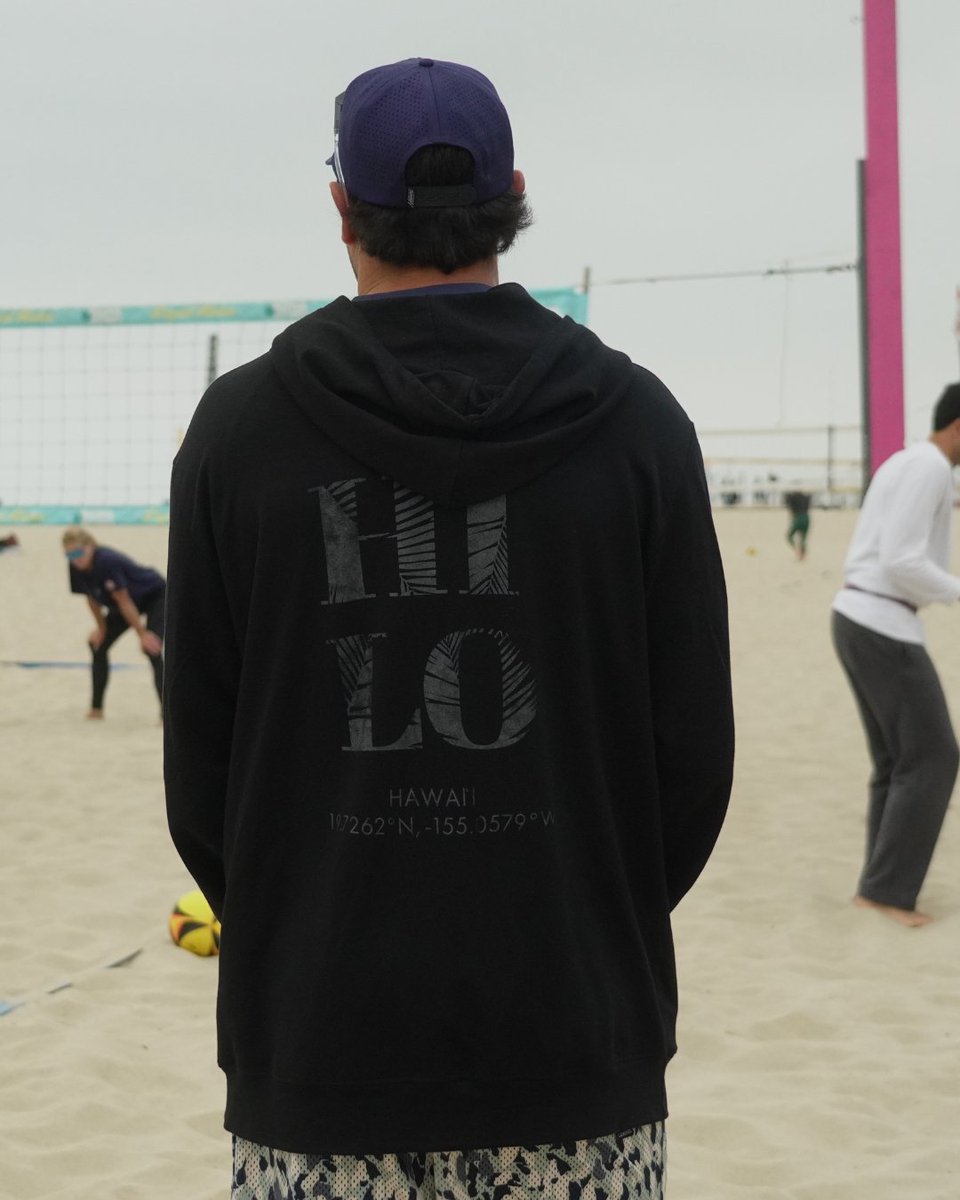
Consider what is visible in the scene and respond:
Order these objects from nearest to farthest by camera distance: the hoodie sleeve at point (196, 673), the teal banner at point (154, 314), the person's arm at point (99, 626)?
the hoodie sleeve at point (196, 673) < the person's arm at point (99, 626) < the teal banner at point (154, 314)

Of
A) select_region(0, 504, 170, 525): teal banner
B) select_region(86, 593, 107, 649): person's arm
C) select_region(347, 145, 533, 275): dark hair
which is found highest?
select_region(0, 504, 170, 525): teal banner

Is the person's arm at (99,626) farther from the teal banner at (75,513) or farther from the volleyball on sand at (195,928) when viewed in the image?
the volleyball on sand at (195,928)

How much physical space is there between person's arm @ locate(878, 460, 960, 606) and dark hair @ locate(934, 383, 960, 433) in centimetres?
25

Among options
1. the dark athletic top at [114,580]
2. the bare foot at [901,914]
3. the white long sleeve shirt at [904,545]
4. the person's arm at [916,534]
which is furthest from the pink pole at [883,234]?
the dark athletic top at [114,580]

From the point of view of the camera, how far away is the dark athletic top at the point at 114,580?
8.65 meters

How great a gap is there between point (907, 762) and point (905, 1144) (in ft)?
5.27

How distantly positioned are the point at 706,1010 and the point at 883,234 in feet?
9.91

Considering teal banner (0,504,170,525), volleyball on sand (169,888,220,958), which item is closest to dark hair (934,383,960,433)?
volleyball on sand (169,888,220,958)

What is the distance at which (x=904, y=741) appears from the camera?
4.43 metres

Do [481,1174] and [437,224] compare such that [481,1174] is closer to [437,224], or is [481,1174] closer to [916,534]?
[437,224]

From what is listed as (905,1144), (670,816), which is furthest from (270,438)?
(905,1144)

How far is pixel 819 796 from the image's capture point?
682cm

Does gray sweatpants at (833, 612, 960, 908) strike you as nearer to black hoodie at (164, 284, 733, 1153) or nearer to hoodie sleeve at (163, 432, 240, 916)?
black hoodie at (164, 284, 733, 1153)

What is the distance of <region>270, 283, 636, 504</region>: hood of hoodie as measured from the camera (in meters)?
1.30
